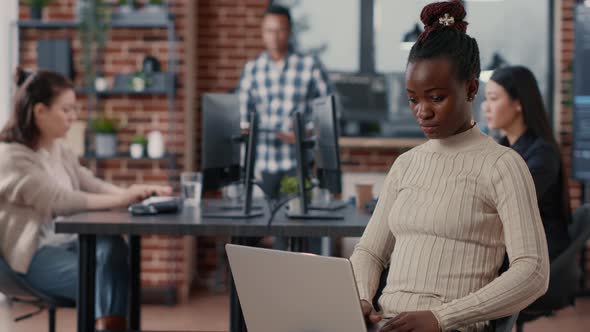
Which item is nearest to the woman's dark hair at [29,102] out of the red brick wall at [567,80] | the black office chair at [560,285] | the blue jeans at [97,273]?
the blue jeans at [97,273]

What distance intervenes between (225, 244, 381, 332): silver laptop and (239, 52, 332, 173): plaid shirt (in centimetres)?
303

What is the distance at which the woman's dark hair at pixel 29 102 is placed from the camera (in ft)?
9.82

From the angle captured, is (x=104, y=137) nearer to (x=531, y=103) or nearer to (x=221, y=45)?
(x=221, y=45)

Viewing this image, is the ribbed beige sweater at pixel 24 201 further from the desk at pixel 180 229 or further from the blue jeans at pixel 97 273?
the desk at pixel 180 229

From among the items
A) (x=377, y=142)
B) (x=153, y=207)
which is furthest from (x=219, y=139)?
(x=377, y=142)

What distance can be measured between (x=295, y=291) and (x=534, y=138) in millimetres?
1709

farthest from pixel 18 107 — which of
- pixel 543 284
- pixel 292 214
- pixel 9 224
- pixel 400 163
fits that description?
pixel 543 284

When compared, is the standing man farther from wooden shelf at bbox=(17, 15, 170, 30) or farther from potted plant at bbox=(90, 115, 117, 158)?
potted plant at bbox=(90, 115, 117, 158)

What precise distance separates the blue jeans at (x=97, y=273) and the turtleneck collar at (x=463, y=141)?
63.6 inches

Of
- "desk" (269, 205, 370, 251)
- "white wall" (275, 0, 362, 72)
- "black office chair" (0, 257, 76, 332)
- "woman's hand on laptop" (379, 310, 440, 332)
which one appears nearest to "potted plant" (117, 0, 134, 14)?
"white wall" (275, 0, 362, 72)

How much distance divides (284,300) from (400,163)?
1.58ft

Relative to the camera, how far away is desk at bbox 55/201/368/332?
2.48 meters

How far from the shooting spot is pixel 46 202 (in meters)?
2.87

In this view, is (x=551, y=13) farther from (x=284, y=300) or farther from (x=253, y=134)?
(x=284, y=300)
